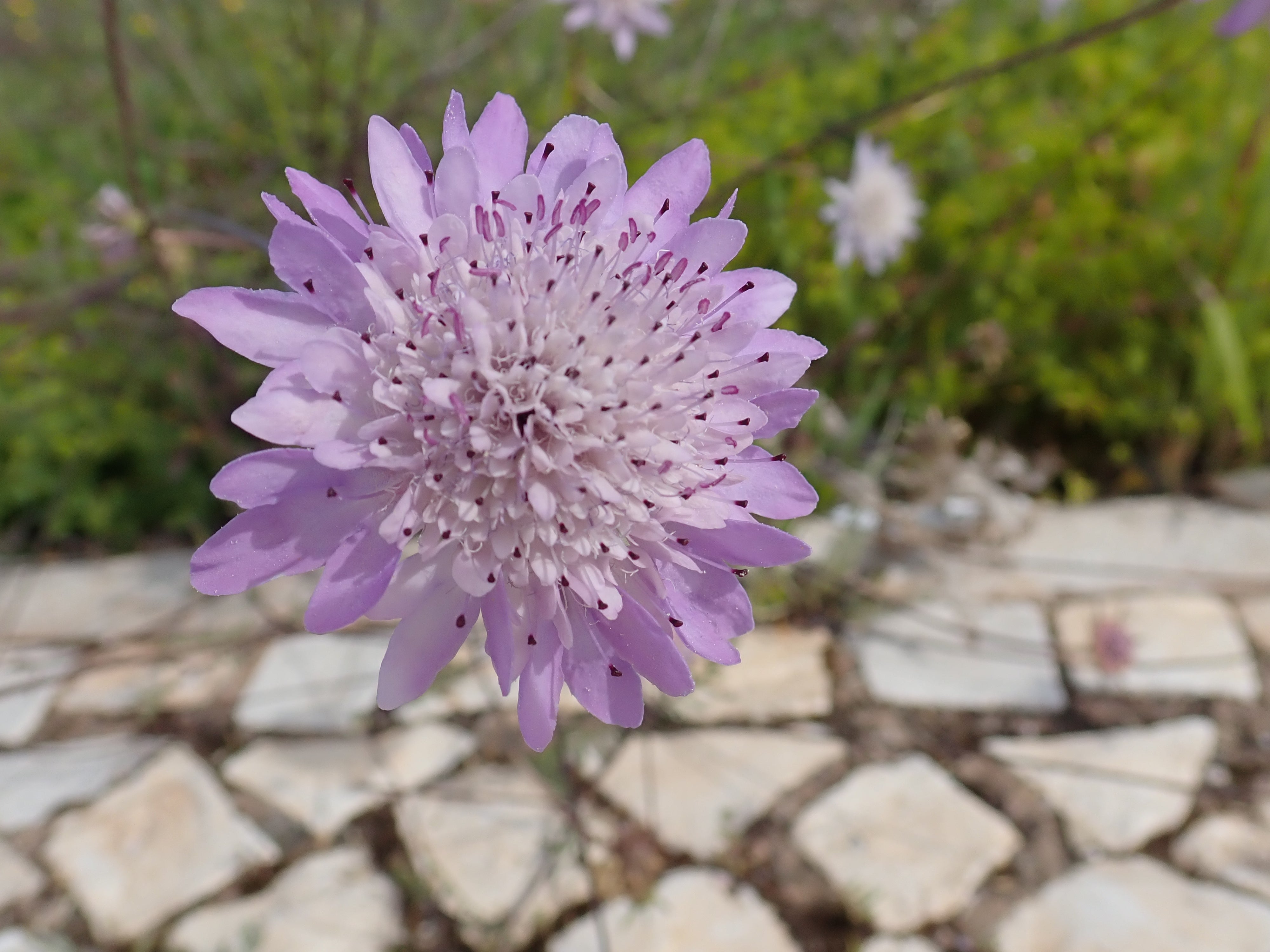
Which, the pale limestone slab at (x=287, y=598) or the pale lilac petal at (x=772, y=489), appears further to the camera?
the pale limestone slab at (x=287, y=598)

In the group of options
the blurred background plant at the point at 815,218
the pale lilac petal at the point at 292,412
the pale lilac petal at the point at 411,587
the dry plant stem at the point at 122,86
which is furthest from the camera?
the blurred background plant at the point at 815,218

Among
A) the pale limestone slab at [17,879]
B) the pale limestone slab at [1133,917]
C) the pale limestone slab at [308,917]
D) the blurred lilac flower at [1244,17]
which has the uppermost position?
the blurred lilac flower at [1244,17]

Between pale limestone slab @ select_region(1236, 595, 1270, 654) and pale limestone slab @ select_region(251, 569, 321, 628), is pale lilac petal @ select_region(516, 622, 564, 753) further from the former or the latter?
pale limestone slab @ select_region(1236, 595, 1270, 654)

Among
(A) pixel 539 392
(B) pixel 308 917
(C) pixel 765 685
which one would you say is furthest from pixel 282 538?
(C) pixel 765 685

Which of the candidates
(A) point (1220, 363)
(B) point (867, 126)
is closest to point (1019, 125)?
(B) point (867, 126)

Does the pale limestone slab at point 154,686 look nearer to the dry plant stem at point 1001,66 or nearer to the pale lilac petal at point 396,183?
the pale lilac petal at point 396,183

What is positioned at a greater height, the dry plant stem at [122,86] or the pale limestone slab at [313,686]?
the dry plant stem at [122,86]

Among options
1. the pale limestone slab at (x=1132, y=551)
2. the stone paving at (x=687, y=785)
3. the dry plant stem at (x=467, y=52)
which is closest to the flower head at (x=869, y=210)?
the stone paving at (x=687, y=785)
